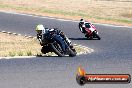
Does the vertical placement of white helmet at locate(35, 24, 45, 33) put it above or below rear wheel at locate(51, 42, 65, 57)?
above

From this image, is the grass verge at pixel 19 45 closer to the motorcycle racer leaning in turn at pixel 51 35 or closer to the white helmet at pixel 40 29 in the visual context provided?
the motorcycle racer leaning in turn at pixel 51 35

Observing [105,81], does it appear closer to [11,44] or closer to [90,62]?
[90,62]

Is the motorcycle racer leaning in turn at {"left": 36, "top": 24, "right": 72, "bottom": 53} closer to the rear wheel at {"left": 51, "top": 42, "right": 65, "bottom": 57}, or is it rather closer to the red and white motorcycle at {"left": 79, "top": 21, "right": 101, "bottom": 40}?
the rear wheel at {"left": 51, "top": 42, "right": 65, "bottom": 57}

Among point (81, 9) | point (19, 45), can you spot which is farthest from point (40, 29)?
point (81, 9)

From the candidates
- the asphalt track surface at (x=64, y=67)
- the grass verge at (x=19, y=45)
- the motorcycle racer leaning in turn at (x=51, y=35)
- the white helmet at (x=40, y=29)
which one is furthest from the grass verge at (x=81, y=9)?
the white helmet at (x=40, y=29)

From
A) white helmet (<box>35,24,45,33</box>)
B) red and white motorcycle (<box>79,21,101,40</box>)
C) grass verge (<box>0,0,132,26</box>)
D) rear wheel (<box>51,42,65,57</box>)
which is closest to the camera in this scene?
rear wheel (<box>51,42,65,57</box>)

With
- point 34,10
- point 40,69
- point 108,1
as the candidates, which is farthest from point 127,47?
point 108,1

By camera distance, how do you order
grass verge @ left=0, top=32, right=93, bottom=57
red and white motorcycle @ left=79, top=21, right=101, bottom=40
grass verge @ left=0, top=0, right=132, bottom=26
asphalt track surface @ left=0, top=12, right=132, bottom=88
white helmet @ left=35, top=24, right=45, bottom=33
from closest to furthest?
asphalt track surface @ left=0, top=12, right=132, bottom=88, white helmet @ left=35, top=24, right=45, bottom=33, grass verge @ left=0, top=32, right=93, bottom=57, red and white motorcycle @ left=79, top=21, right=101, bottom=40, grass verge @ left=0, top=0, right=132, bottom=26

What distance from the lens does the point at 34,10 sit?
40188 millimetres

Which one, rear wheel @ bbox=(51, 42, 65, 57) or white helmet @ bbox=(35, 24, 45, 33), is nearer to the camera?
rear wheel @ bbox=(51, 42, 65, 57)

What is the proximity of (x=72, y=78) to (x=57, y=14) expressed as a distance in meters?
24.5

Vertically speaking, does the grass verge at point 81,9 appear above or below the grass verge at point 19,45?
above

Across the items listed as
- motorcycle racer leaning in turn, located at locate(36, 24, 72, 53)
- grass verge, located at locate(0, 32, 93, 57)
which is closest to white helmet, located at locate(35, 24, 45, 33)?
motorcycle racer leaning in turn, located at locate(36, 24, 72, 53)

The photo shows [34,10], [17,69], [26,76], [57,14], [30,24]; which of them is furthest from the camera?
[34,10]
